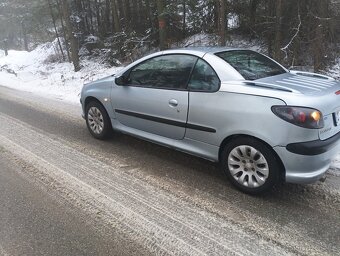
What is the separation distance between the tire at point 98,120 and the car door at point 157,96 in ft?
1.21

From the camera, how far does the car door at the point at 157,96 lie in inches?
170

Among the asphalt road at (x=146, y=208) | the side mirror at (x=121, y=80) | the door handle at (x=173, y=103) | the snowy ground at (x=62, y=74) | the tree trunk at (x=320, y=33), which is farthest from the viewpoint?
the snowy ground at (x=62, y=74)

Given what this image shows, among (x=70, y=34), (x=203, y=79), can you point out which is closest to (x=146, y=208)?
(x=203, y=79)

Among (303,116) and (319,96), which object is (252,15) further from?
(303,116)

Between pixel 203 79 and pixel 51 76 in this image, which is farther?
pixel 51 76

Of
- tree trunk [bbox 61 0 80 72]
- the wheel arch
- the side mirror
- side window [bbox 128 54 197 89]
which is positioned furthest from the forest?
the wheel arch

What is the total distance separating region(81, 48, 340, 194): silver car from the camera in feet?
11.2

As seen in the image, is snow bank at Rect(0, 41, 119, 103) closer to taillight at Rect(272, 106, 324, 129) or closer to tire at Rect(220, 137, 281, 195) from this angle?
tire at Rect(220, 137, 281, 195)

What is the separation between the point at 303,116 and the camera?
3.33m

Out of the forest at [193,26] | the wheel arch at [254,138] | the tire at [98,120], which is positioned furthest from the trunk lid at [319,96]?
the forest at [193,26]

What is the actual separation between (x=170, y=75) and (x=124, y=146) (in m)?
1.61

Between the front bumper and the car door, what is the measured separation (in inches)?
53.5

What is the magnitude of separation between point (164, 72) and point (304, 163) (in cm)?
218

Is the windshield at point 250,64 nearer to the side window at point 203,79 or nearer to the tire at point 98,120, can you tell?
the side window at point 203,79
